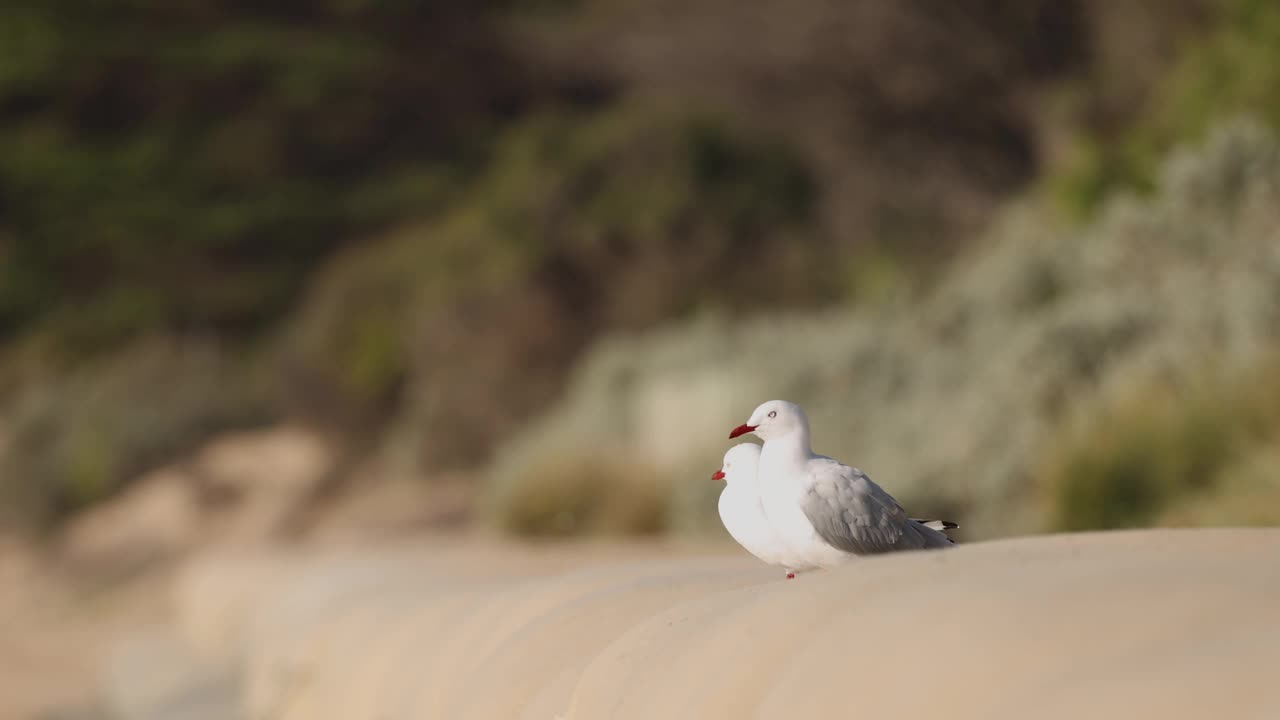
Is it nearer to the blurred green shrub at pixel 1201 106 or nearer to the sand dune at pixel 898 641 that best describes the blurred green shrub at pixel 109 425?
the blurred green shrub at pixel 1201 106

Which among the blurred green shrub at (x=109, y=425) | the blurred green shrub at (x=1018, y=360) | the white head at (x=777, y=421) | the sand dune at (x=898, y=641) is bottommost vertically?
the sand dune at (x=898, y=641)

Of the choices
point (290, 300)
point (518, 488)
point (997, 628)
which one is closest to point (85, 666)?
point (518, 488)

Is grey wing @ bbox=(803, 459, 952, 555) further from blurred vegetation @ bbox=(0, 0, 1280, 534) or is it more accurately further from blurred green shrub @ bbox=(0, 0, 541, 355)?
blurred green shrub @ bbox=(0, 0, 541, 355)

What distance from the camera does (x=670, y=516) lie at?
7.44 m

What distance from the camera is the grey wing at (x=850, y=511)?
1.83m

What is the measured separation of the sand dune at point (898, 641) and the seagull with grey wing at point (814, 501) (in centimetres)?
4

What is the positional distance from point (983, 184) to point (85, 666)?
54.6ft

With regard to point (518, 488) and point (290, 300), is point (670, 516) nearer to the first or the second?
point (518, 488)

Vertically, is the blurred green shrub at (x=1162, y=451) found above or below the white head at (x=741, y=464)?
above

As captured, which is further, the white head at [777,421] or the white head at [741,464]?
the white head at [741,464]

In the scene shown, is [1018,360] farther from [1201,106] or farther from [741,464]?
[741,464]

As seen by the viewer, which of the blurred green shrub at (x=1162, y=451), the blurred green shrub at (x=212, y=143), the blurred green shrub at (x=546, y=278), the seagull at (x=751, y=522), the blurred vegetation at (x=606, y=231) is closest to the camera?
the seagull at (x=751, y=522)

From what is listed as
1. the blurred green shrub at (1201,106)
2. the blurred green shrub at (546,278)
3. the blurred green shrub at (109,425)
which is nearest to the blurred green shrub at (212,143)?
the blurred green shrub at (546,278)

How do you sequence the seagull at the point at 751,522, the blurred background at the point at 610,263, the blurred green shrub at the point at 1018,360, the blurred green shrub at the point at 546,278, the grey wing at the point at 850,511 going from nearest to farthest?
the grey wing at the point at 850,511 → the seagull at the point at 751,522 → the blurred green shrub at the point at 1018,360 → the blurred background at the point at 610,263 → the blurred green shrub at the point at 546,278
